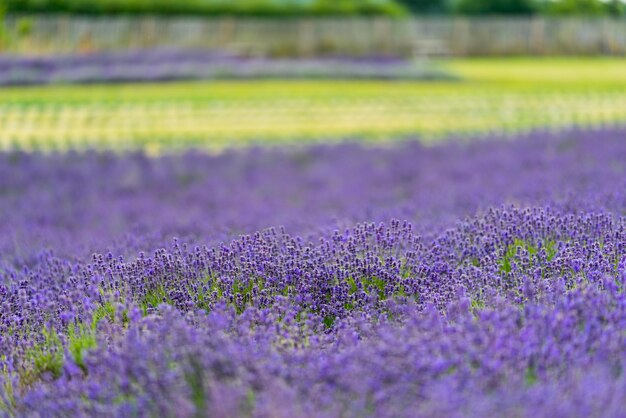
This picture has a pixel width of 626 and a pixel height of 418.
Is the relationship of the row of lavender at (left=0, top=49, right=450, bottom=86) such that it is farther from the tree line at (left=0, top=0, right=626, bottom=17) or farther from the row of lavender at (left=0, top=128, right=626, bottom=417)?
the row of lavender at (left=0, top=128, right=626, bottom=417)

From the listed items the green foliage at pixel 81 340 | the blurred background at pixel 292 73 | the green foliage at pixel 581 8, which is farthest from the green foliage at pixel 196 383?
the green foliage at pixel 581 8

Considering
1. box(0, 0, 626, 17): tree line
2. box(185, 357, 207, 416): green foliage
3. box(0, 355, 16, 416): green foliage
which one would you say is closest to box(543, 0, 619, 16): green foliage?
box(0, 0, 626, 17): tree line

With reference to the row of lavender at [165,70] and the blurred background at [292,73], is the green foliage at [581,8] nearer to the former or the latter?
the blurred background at [292,73]

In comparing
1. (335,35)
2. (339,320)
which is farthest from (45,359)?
(335,35)

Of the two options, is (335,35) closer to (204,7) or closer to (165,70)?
(204,7)

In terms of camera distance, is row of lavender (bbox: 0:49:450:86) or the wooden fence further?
the wooden fence

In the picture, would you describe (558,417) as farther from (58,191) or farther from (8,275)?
(58,191)
